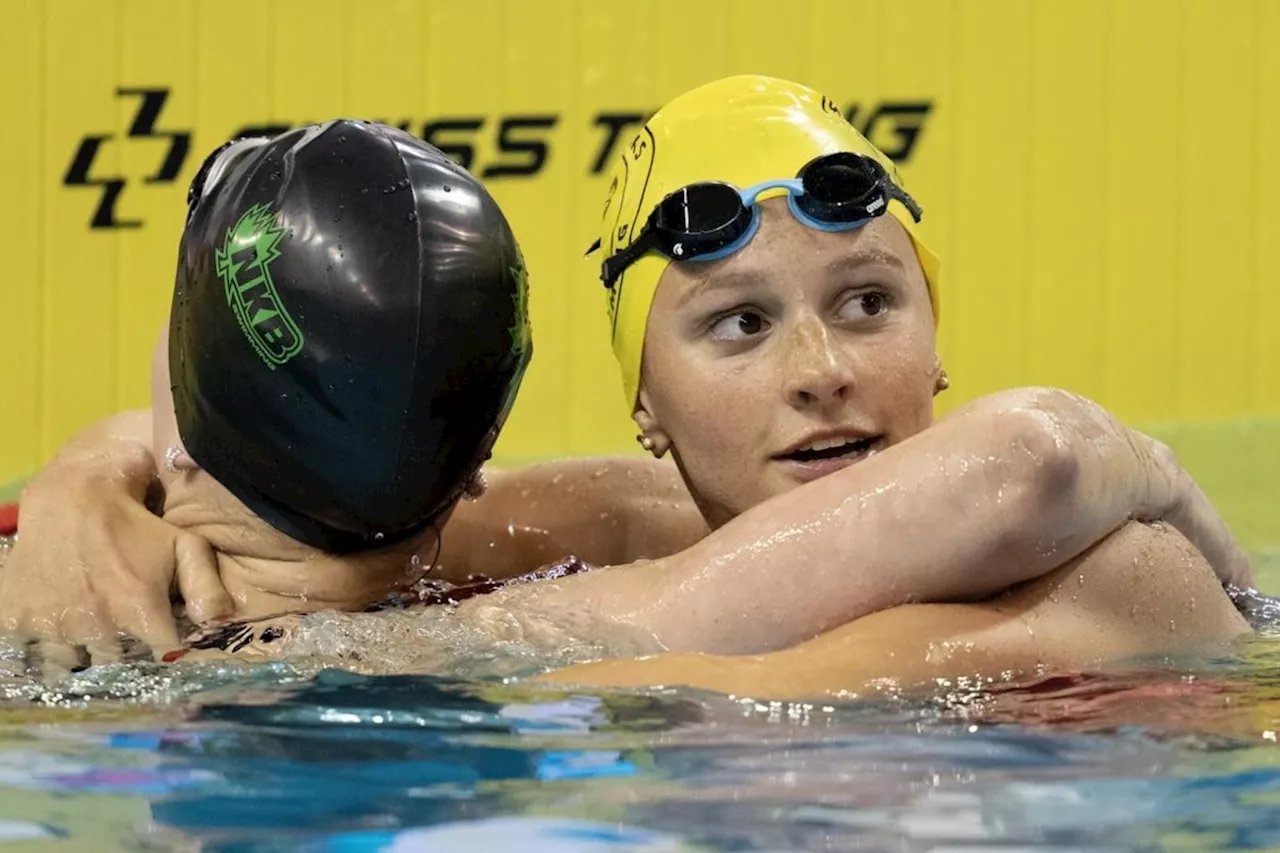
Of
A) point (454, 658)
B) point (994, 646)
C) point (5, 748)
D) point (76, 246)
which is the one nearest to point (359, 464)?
point (454, 658)

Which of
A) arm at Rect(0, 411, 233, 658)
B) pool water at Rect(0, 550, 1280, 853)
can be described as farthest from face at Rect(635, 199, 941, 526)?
arm at Rect(0, 411, 233, 658)

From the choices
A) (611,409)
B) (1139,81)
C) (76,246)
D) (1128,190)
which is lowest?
(611,409)

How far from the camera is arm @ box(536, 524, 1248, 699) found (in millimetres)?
2312

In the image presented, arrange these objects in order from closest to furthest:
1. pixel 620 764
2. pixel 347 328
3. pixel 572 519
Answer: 1. pixel 620 764
2. pixel 347 328
3. pixel 572 519

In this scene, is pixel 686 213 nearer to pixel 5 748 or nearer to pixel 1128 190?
pixel 5 748

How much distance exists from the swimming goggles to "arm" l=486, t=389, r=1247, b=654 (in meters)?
0.56

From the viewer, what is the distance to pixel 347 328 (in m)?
2.56

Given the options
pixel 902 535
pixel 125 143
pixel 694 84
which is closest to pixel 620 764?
pixel 902 535

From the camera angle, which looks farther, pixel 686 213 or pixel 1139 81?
pixel 1139 81

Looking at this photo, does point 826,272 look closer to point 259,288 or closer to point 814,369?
point 814,369

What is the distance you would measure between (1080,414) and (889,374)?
1.41 feet

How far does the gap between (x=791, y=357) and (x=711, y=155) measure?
50 cm

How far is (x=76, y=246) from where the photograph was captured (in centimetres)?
600

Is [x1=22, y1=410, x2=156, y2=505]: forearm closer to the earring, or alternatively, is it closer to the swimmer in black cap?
the swimmer in black cap
